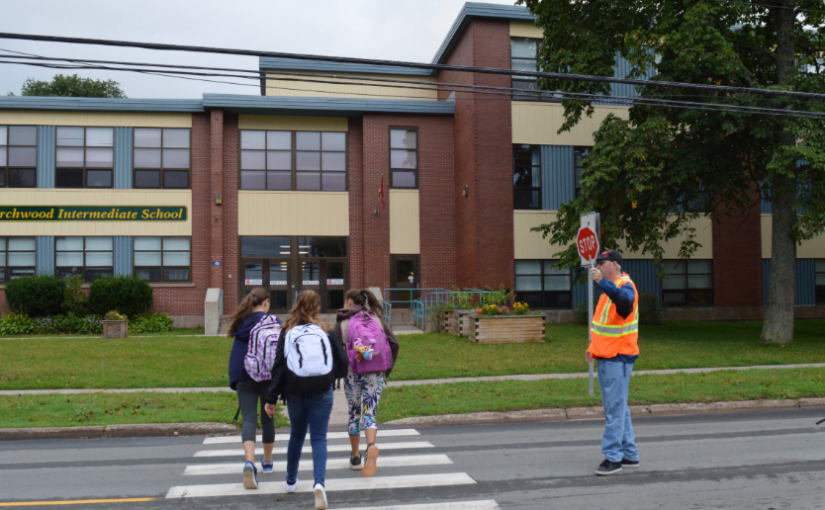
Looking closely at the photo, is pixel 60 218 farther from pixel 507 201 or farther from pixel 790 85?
pixel 790 85


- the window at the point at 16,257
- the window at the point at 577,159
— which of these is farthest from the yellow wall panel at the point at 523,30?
the window at the point at 16,257

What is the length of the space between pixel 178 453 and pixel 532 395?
5666 mm

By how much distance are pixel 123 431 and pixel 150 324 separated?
17.7 metres

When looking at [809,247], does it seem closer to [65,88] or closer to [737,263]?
[737,263]

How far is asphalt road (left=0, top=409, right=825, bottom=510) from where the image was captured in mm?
5949

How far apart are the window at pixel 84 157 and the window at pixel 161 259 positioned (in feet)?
9.34

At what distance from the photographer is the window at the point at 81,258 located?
90.4ft

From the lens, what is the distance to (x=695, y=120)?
62.8 ft

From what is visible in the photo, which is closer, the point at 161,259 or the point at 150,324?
the point at 150,324

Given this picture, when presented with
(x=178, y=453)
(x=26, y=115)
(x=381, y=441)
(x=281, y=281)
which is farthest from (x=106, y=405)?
(x=26, y=115)

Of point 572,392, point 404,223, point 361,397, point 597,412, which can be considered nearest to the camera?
point 361,397

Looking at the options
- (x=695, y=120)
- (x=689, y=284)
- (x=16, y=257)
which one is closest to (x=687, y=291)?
(x=689, y=284)

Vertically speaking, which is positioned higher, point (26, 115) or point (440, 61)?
point (440, 61)

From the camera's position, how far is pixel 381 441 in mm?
8680
